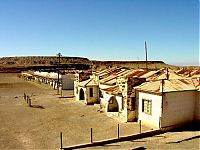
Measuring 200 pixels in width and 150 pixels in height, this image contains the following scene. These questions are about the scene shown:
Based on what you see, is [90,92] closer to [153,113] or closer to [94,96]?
[94,96]

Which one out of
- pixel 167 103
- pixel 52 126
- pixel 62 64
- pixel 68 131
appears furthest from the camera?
pixel 62 64

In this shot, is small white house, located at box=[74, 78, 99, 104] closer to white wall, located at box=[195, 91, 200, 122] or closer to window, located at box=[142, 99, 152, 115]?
window, located at box=[142, 99, 152, 115]

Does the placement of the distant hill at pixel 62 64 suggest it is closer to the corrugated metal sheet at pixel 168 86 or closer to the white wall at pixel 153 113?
the corrugated metal sheet at pixel 168 86

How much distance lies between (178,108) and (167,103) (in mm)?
1171

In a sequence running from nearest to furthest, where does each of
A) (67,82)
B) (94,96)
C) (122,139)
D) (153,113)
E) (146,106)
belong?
1. (122,139)
2. (153,113)
3. (146,106)
4. (94,96)
5. (67,82)

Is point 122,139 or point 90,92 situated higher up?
point 90,92

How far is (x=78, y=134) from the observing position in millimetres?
17594

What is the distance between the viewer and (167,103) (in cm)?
1800

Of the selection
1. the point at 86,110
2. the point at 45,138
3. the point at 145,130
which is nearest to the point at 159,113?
the point at 145,130

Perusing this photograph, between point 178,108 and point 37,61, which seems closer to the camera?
point 178,108

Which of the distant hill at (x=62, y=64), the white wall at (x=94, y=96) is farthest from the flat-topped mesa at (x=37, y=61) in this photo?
the white wall at (x=94, y=96)

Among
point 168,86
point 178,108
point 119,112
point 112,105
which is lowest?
point 119,112

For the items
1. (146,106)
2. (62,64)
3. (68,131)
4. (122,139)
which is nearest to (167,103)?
(146,106)

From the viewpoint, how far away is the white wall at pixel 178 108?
18031 millimetres
